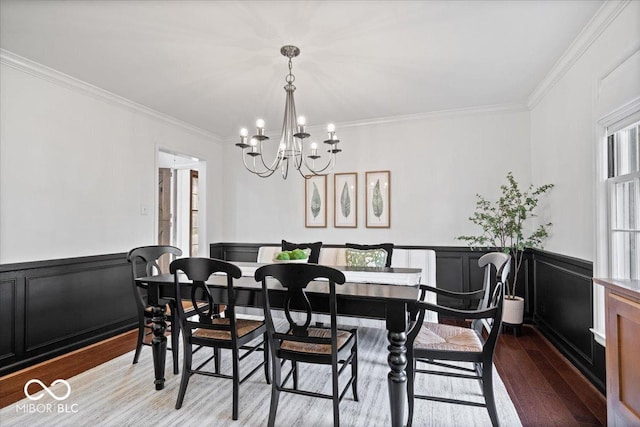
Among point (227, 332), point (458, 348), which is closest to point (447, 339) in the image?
point (458, 348)

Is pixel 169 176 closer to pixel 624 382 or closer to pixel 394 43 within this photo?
pixel 394 43

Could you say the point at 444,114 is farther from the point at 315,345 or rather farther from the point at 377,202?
the point at 315,345

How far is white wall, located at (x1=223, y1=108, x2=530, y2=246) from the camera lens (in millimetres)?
4121

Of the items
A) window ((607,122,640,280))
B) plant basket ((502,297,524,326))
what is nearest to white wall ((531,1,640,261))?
window ((607,122,640,280))

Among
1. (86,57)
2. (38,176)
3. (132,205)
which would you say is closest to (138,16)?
(86,57)

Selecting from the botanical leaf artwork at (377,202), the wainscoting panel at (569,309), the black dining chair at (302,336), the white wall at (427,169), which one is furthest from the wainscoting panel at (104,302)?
the black dining chair at (302,336)

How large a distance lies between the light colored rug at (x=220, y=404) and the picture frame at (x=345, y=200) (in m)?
2.30

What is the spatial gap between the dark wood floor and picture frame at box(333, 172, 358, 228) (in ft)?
7.52

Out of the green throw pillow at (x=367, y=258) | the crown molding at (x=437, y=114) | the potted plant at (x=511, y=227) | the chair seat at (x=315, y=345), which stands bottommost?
the chair seat at (x=315, y=345)

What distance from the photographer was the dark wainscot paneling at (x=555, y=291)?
8.38ft

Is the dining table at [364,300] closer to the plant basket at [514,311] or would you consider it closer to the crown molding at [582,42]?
the plant basket at [514,311]

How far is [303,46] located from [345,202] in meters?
2.48

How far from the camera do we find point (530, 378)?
2.59 meters

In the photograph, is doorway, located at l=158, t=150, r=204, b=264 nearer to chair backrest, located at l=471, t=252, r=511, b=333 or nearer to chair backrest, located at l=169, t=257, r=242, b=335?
chair backrest, located at l=169, t=257, r=242, b=335
